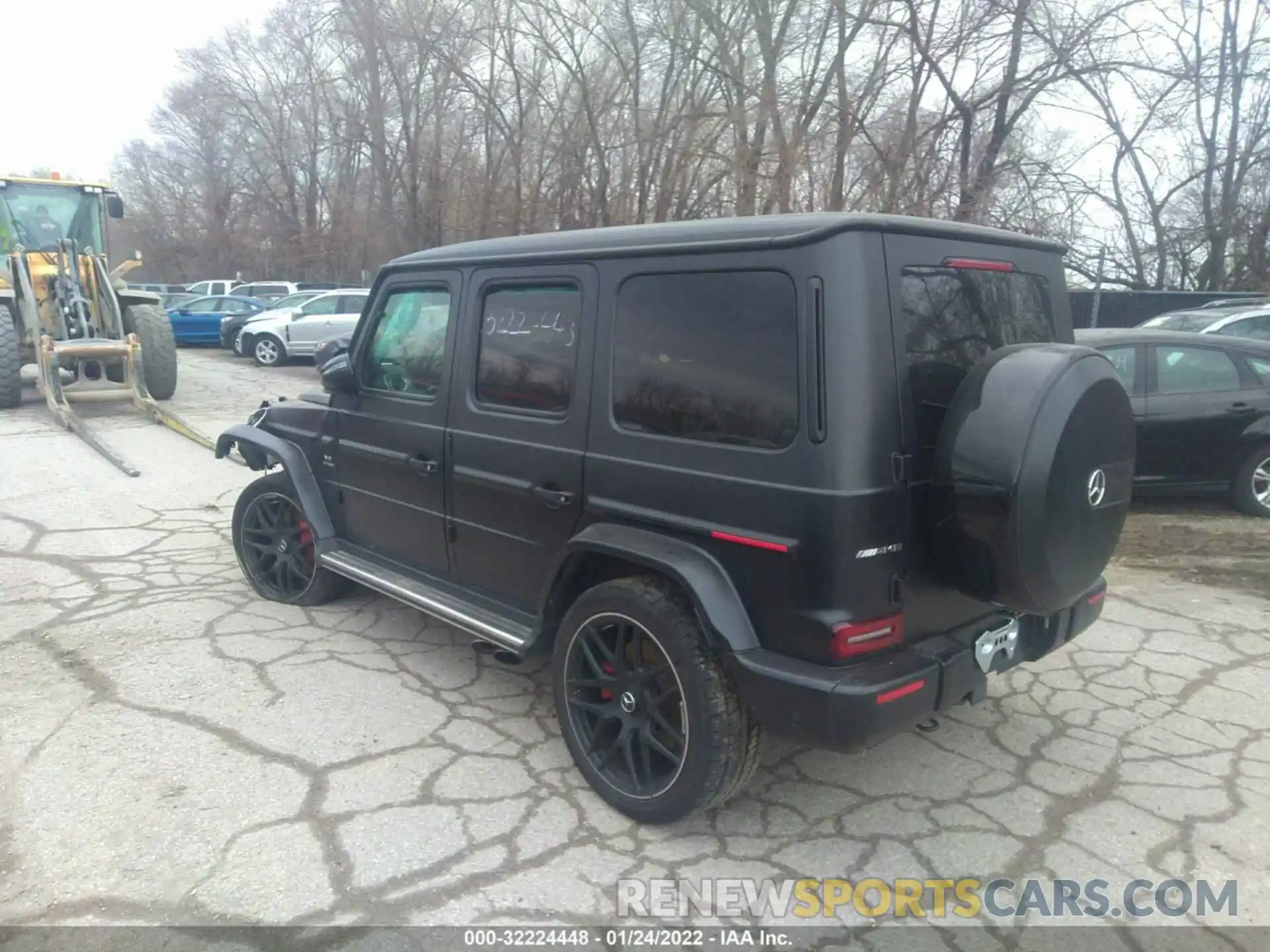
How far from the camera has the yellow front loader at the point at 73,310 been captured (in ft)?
37.0

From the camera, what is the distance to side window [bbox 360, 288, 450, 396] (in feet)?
13.2

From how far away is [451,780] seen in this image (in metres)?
3.38

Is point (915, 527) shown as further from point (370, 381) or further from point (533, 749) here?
point (370, 381)

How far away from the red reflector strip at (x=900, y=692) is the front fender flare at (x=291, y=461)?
→ 3.15 meters

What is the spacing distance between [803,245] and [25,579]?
5.25m

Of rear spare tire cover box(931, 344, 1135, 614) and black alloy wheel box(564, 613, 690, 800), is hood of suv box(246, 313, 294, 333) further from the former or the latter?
rear spare tire cover box(931, 344, 1135, 614)

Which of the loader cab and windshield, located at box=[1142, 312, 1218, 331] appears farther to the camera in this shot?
the loader cab

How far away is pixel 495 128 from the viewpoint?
2053 centimetres

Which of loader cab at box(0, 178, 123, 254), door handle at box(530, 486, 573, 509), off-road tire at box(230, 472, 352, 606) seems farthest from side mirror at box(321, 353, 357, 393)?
loader cab at box(0, 178, 123, 254)

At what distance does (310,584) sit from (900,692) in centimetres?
351

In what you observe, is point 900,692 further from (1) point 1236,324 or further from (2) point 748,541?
(1) point 1236,324

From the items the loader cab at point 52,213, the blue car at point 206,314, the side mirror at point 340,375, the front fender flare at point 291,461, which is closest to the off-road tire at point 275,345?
the blue car at point 206,314

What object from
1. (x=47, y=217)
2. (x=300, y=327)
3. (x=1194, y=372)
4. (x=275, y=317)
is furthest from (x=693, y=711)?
(x=275, y=317)

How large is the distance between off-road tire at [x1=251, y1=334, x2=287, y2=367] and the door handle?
16.9 m
